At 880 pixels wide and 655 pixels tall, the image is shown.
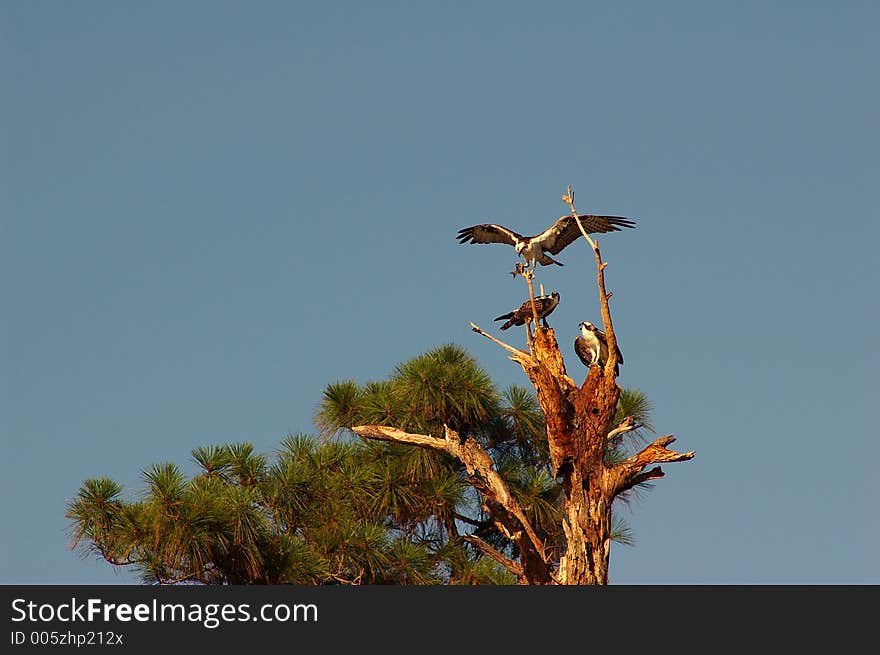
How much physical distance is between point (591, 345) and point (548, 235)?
1510 mm

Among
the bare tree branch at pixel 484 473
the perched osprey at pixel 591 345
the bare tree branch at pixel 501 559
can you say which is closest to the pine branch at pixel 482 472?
the bare tree branch at pixel 484 473

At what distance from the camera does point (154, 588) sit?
41.0 feet

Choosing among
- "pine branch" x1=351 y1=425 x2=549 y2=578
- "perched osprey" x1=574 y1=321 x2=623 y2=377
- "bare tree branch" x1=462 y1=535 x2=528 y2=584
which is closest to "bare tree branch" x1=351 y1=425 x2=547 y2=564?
"pine branch" x1=351 y1=425 x2=549 y2=578

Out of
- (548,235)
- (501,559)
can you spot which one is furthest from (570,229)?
(501,559)

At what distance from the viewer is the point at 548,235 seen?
18250mm

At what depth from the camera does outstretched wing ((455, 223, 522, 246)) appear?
18.8 metres

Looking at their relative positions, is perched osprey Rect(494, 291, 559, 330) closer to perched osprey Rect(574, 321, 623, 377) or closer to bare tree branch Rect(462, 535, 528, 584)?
perched osprey Rect(574, 321, 623, 377)

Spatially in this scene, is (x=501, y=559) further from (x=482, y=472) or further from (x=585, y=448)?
(x=585, y=448)

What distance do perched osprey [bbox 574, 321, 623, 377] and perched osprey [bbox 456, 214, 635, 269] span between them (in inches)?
39.9

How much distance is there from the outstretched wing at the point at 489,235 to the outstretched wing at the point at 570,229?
0.45 metres

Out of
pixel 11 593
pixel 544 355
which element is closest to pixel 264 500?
pixel 544 355

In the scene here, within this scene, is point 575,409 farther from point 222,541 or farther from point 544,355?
point 222,541

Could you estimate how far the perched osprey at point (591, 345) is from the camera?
1773 cm

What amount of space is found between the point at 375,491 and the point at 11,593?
896 centimetres
